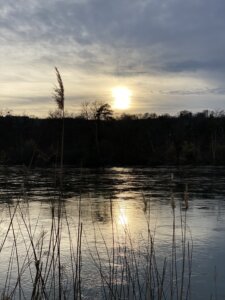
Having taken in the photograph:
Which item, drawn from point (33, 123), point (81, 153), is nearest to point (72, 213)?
point (81, 153)

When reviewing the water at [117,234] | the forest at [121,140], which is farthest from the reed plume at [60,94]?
the forest at [121,140]

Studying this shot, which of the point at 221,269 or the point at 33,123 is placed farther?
the point at 33,123

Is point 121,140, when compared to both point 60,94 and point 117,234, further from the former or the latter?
point 60,94

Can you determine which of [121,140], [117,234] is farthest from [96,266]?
[121,140]

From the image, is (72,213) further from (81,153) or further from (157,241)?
(81,153)

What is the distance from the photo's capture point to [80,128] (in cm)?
4872

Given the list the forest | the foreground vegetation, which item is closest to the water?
the foreground vegetation

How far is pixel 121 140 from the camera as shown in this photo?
46656mm

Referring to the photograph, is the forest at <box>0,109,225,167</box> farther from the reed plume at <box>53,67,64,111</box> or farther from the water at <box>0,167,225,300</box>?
the reed plume at <box>53,67,64,111</box>

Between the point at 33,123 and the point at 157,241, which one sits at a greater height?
the point at 33,123

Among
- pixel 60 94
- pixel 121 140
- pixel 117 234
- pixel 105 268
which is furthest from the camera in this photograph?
pixel 121 140

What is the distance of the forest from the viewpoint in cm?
3797

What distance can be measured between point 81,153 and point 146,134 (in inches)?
441

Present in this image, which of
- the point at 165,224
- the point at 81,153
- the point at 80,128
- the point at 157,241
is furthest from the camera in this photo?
the point at 80,128
